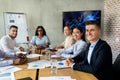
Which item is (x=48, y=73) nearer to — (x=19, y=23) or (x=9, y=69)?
(x=9, y=69)

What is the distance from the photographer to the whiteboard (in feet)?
16.6

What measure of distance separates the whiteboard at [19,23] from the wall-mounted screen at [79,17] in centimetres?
124

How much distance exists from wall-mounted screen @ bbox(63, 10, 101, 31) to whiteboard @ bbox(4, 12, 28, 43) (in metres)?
1.24

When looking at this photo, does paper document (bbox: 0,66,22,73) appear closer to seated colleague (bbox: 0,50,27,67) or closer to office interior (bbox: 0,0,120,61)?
seated colleague (bbox: 0,50,27,67)

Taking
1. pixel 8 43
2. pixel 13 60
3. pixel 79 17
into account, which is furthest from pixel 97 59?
pixel 79 17

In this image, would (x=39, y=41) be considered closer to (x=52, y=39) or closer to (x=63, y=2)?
(x=52, y=39)

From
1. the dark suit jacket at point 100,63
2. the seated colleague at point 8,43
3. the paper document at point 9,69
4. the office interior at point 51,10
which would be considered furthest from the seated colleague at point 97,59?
the office interior at point 51,10

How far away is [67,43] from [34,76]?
1.90m

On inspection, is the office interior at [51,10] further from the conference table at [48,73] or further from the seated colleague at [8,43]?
the conference table at [48,73]

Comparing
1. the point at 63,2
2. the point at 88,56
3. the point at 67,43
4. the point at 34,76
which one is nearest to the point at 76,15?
the point at 63,2

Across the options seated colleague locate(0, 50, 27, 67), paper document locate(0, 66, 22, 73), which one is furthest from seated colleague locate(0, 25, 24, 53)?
paper document locate(0, 66, 22, 73)

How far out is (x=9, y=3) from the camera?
5.20 m

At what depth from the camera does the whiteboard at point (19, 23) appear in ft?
16.6

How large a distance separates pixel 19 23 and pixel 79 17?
1.82 metres
